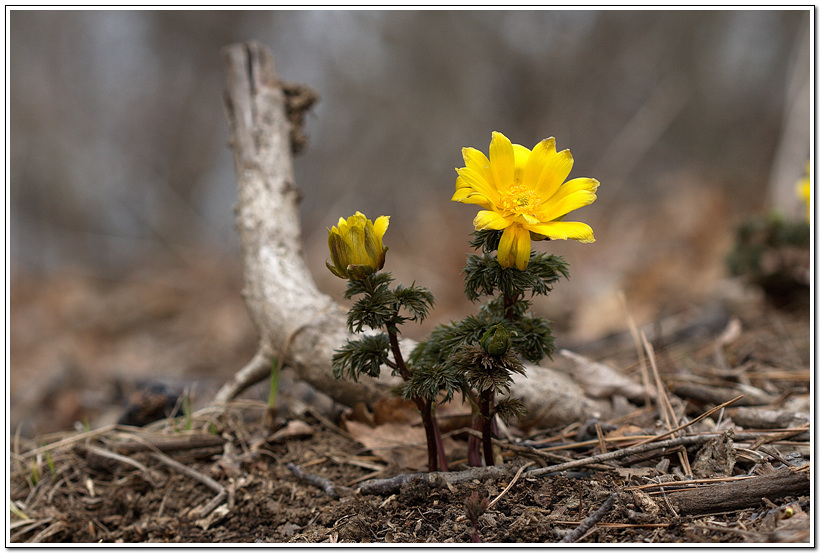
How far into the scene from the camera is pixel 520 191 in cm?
146

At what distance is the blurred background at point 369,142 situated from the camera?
6062 mm

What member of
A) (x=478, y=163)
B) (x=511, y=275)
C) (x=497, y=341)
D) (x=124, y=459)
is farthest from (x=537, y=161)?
(x=124, y=459)

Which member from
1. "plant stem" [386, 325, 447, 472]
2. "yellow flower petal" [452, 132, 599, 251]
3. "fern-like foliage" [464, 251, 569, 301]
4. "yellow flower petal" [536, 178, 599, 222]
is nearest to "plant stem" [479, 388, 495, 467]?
"plant stem" [386, 325, 447, 472]

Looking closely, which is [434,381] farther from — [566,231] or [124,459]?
[124,459]

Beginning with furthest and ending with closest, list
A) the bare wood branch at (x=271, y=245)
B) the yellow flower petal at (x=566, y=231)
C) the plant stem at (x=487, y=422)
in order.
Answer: the bare wood branch at (x=271, y=245)
the plant stem at (x=487, y=422)
the yellow flower petal at (x=566, y=231)

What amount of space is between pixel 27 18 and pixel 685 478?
854 cm

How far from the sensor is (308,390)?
9.92 ft

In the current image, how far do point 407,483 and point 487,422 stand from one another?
1.00 ft

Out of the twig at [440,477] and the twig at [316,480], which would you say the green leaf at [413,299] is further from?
the twig at [316,480]

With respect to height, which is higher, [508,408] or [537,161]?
[537,161]

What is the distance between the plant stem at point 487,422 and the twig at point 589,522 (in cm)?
33

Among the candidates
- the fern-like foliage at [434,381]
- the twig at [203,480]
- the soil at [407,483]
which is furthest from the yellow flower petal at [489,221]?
the twig at [203,480]

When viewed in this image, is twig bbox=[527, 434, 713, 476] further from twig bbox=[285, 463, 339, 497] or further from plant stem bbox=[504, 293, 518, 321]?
twig bbox=[285, 463, 339, 497]

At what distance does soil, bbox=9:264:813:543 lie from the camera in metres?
1.50
